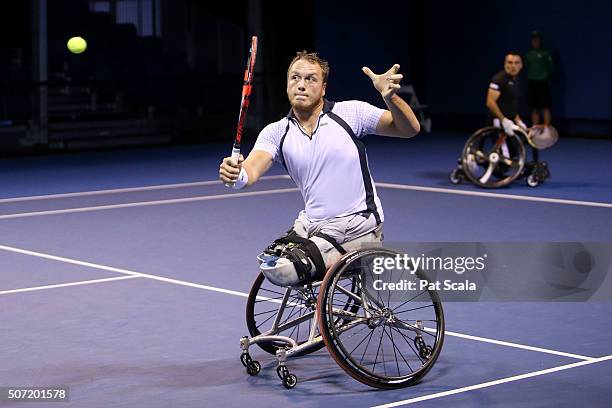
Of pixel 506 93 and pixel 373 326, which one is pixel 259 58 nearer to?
pixel 506 93

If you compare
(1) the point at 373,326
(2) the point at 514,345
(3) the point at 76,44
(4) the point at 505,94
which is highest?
(3) the point at 76,44

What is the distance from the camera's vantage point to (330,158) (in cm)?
634

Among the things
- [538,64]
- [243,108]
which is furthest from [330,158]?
[538,64]

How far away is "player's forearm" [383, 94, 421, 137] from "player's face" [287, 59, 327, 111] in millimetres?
387

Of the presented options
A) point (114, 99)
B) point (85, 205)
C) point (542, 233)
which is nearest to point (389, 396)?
point (542, 233)

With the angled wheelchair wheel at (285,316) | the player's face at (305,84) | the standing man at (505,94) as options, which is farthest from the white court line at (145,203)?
the player's face at (305,84)

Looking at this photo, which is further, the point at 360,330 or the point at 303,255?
the point at 360,330

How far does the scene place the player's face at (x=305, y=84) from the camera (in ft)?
20.7

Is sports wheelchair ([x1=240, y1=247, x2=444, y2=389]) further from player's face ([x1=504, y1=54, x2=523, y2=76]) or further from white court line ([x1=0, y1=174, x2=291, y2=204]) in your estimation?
white court line ([x1=0, y1=174, x2=291, y2=204])

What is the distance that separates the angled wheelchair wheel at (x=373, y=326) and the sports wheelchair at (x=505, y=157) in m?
6.94

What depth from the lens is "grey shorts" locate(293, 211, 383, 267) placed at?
628 cm

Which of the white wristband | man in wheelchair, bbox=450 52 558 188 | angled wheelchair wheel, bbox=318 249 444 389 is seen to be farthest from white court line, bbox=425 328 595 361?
man in wheelchair, bbox=450 52 558 188

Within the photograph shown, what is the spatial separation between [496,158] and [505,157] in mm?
151
